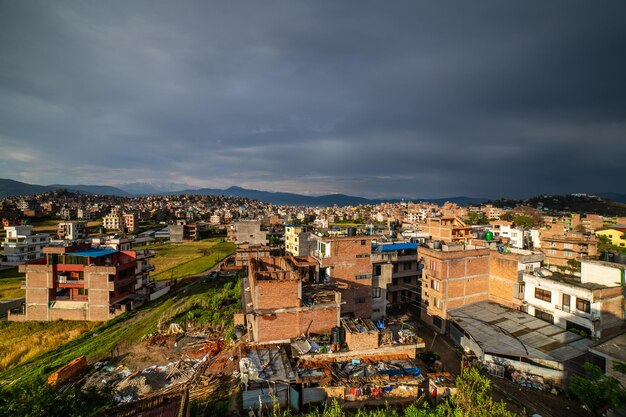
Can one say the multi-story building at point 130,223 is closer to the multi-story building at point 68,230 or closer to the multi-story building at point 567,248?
the multi-story building at point 68,230

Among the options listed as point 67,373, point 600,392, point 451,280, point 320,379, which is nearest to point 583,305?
point 600,392

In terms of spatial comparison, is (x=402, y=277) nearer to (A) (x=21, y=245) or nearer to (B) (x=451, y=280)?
(B) (x=451, y=280)

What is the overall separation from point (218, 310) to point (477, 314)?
22.8 m

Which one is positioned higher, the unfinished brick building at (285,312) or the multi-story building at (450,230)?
the multi-story building at (450,230)

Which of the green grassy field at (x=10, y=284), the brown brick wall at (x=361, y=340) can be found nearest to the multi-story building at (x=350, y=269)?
the brown brick wall at (x=361, y=340)

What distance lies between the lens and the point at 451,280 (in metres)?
26.6

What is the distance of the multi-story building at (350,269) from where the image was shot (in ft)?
81.4

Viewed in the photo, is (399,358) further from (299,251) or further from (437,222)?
(437,222)

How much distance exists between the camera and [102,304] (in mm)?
30125

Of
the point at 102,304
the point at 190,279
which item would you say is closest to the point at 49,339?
the point at 102,304

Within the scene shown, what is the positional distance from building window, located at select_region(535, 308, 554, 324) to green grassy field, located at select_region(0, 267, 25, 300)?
55969 mm

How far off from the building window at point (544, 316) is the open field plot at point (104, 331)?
24.5m

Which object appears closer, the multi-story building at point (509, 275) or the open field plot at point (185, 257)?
the multi-story building at point (509, 275)

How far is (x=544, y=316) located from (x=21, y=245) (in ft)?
261
